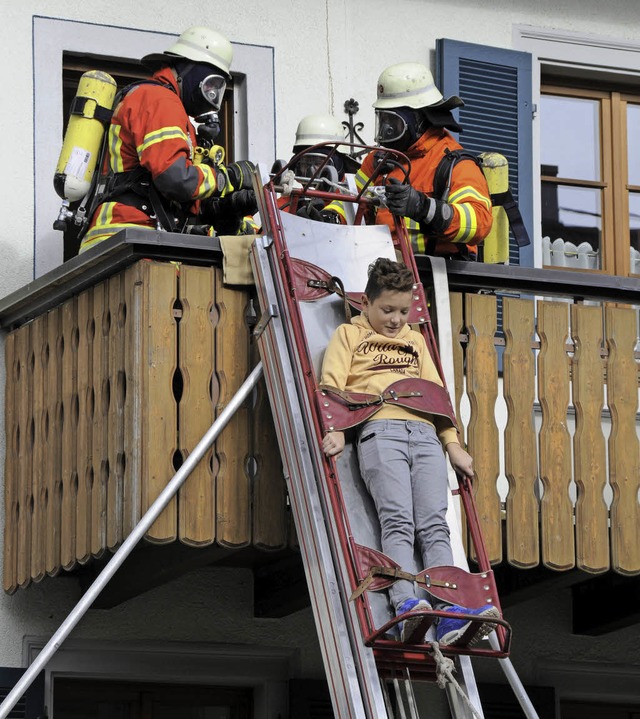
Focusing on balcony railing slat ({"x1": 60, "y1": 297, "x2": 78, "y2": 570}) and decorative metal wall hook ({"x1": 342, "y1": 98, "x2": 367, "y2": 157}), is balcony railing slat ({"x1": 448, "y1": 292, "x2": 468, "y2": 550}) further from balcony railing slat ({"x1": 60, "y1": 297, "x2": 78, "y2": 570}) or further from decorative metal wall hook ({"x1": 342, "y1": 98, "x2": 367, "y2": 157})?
decorative metal wall hook ({"x1": 342, "y1": 98, "x2": 367, "y2": 157})

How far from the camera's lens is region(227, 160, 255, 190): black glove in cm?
1077

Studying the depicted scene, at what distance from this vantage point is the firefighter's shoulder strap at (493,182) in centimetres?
1066

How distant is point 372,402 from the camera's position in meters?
9.05

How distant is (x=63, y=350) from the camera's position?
10688 mm

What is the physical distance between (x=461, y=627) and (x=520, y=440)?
6.62ft

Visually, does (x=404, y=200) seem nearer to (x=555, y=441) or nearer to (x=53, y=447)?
(x=555, y=441)

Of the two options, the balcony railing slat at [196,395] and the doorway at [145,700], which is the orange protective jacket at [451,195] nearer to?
the balcony railing slat at [196,395]

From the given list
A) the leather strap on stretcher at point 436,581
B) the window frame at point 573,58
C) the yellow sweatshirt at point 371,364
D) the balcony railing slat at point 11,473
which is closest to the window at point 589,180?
the window frame at point 573,58

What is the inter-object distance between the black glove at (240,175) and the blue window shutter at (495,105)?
88.7 inches

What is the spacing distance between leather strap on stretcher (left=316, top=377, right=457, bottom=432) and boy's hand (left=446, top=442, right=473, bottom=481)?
4.4 inches

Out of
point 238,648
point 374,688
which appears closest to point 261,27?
point 238,648

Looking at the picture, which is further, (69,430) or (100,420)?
(69,430)

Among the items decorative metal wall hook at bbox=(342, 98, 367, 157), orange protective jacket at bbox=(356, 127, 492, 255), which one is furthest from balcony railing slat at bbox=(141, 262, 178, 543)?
decorative metal wall hook at bbox=(342, 98, 367, 157)

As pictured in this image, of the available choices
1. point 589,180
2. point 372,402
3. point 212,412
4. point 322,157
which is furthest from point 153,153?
point 589,180
